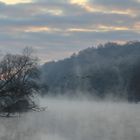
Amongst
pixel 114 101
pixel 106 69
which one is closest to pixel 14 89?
pixel 114 101

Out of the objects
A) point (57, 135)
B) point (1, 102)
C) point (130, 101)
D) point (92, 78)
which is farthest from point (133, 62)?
point (1, 102)

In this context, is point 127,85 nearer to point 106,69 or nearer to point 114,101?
point 114,101

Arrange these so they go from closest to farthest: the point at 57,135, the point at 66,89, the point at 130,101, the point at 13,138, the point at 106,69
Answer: the point at 13,138 → the point at 57,135 → the point at 130,101 → the point at 106,69 → the point at 66,89

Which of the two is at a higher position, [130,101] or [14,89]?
[14,89]

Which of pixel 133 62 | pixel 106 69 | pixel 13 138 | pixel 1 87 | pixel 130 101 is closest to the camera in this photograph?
pixel 1 87

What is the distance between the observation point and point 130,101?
129 m

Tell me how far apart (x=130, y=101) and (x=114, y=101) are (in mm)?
14363

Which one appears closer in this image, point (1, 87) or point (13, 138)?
point (1, 87)

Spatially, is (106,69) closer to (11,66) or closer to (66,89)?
(66,89)

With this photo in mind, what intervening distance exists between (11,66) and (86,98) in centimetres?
13170

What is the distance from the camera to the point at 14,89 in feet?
97.5

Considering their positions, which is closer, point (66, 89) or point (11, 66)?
point (11, 66)

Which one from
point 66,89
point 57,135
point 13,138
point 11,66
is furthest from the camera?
point 66,89

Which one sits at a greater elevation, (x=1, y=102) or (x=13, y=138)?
(x=1, y=102)
